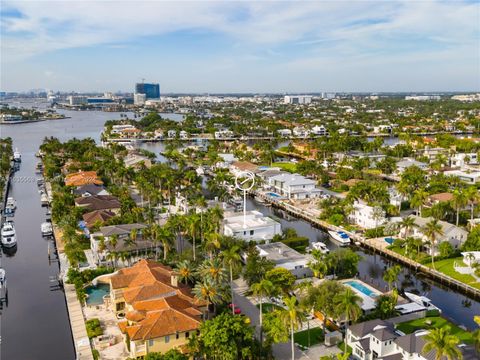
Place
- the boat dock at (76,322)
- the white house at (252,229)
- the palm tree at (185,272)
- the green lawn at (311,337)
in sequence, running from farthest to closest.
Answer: the white house at (252,229)
the palm tree at (185,272)
the green lawn at (311,337)
the boat dock at (76,322)

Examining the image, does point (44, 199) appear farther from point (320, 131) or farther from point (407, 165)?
point (320, 131)

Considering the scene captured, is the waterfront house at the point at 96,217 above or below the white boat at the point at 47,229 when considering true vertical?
above

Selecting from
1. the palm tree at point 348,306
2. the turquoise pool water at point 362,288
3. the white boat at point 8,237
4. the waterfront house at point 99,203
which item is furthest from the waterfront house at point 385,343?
the white boat at point 8,237

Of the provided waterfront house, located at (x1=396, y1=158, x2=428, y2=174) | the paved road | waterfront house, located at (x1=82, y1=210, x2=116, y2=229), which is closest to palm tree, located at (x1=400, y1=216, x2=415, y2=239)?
the paved road

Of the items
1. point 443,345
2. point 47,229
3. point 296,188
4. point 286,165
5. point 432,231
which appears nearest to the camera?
point 443,345

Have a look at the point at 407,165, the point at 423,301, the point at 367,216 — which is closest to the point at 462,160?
the point at 407,165

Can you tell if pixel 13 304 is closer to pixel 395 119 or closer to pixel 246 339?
pixel 246 339

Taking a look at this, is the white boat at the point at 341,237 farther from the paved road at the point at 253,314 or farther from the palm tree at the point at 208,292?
the palm tree at the point at 208,292
